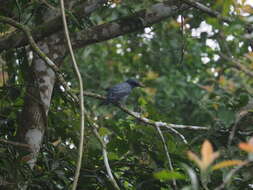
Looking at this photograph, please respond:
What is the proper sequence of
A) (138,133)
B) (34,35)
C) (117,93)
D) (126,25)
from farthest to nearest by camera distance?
(117,93), (126,25), (34,35), (138,133)

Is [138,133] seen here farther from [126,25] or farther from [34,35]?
[34,35]

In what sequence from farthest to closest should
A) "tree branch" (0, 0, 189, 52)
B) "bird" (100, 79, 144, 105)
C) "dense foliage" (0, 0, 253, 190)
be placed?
"bird" (100, 79, 144, 105) → "tree branch" (0, 0, 189, 52) → "dense foliage" (0, 0, 253, 190)

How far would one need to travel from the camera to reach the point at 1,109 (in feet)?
16.9

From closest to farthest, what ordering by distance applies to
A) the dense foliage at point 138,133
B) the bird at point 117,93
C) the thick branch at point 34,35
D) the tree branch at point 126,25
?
the dense foliage at point 138,133, the thick branch at point 34,35, the tree branch at point 126,25, the bird at point 117,93

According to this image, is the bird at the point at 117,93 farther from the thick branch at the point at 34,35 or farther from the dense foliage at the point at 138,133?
the thick branch at the point at 34,35

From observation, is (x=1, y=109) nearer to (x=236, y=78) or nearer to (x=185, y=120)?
(x=236, y=78)

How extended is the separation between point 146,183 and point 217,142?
0.67m

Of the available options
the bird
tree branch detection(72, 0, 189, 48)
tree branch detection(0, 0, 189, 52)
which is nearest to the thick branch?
tree branch detection(0, 0, 189, 52)

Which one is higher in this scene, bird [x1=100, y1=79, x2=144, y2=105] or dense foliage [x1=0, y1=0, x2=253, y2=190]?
bird [x1=100, y1=79, x2=144, y2=105]

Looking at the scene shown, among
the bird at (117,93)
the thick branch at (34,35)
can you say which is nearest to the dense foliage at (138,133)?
the thick branch at (34,35)

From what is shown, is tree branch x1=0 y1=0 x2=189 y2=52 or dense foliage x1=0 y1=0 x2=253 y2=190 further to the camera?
tree branch x1=0 y1=0 x2=189 y2=52

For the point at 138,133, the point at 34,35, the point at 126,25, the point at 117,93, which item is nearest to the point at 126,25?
the point at 126,25

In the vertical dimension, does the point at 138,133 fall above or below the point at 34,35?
below

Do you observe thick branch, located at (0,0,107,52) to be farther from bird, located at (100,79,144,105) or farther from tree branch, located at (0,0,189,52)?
bird, located at (100,79,144,105)
